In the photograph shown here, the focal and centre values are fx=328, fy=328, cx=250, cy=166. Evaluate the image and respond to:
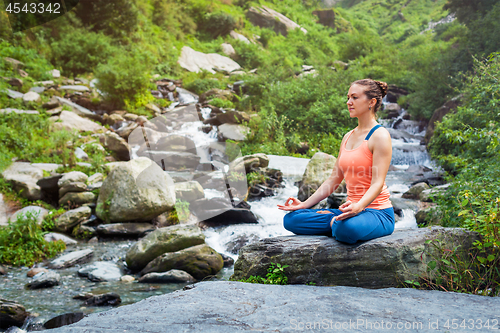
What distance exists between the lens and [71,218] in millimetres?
7320

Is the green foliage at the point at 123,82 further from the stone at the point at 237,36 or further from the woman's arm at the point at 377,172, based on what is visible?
the stone at the point at 237,36

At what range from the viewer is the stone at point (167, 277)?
533cm

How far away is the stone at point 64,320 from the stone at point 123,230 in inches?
118

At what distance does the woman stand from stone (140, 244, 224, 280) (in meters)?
3.20

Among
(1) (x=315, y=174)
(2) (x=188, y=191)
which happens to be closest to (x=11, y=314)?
(2) (x=188, y=191)

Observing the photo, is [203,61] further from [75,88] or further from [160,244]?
[160,244]

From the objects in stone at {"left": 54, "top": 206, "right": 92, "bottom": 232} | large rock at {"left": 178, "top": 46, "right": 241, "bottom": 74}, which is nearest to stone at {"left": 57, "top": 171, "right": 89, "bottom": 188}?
stone at {"left": 54, "top": 206, "right": 92, "bottom": 232}

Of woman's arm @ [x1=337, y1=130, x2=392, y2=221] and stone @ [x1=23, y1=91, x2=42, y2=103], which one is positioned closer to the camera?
woman's arm @ [x1=337, y1=130, x2=392, y2=221]

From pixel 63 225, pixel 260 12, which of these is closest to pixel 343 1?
pixel 260 12

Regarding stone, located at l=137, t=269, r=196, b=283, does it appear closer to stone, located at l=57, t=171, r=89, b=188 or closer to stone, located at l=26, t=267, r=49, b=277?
stone, located at l=26, t=267, r=49, b=277

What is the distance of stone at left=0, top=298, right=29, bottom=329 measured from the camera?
4059 millimetres

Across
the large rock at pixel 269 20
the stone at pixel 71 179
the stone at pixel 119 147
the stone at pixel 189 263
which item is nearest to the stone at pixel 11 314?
the stone at pixel 189 263

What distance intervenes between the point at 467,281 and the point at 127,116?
14.4 metres

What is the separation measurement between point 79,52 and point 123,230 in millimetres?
14358
